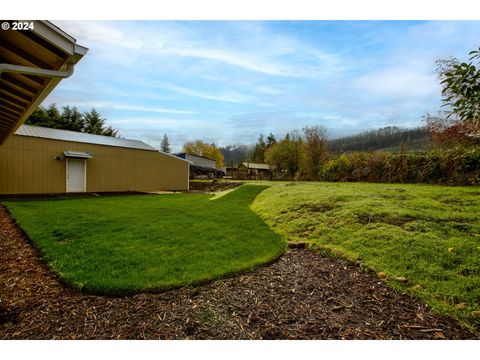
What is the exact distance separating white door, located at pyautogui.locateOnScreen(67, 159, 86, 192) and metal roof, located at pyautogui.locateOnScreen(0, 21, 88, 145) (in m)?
10.6

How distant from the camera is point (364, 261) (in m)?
3.70

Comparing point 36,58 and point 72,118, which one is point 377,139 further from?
point 36,58

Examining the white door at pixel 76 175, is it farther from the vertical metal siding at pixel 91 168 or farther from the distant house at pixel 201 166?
the distant house at pixel 201 166

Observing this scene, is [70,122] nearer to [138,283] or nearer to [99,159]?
[99,159]

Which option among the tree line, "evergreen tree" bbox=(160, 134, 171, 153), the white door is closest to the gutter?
the white door

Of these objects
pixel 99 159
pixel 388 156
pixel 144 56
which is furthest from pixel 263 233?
pixel 99 159

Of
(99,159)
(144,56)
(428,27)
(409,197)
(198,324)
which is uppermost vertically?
(144,56)

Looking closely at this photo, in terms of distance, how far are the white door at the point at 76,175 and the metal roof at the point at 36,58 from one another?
10632 mm

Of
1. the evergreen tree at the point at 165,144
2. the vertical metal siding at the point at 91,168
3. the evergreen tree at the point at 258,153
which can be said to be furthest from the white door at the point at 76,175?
the evergreen tree at the point at 165,144

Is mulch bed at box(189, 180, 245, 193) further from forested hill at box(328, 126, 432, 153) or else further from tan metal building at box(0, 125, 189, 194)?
forested hill at box(328, 126, 432, 153)

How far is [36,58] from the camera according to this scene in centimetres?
319

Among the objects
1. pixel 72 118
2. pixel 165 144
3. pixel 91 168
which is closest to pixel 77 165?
pixel 91 168

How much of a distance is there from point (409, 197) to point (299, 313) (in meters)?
5.47

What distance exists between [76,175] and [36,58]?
1250cm
